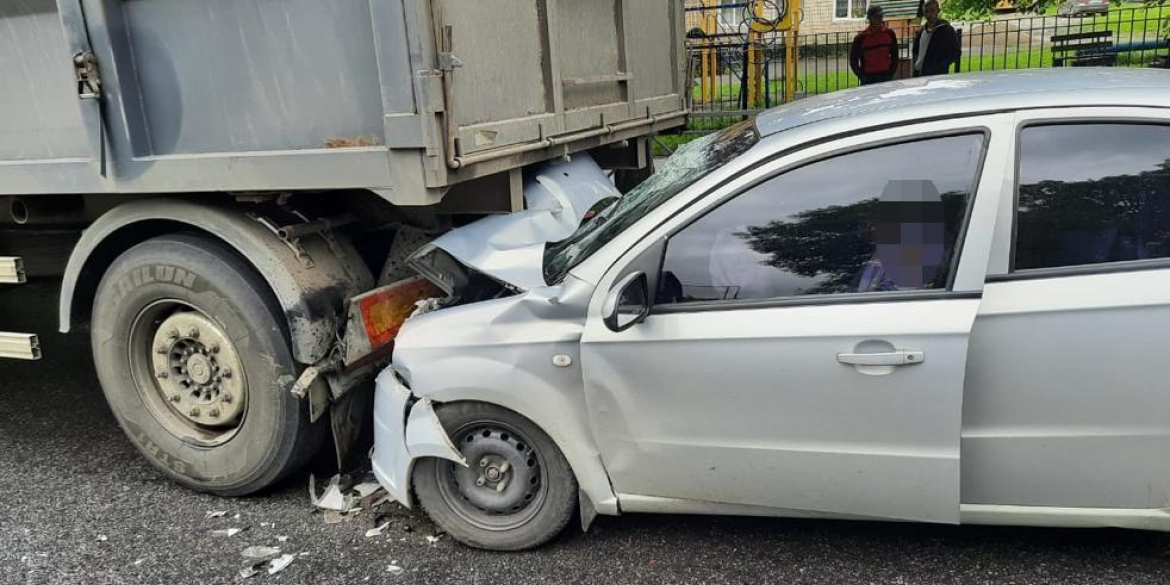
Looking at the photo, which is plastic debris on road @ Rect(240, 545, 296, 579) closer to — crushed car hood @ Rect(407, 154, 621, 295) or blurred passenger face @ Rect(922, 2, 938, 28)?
crushed car hood @ Rect(407, 154, 621, 295)

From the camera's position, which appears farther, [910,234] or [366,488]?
[366,488]

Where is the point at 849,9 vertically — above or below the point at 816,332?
above

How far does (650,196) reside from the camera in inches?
135

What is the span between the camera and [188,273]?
3867 mm

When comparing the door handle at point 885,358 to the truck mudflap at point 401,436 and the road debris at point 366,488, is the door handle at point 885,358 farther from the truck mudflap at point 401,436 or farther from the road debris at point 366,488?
the road debris at point 366,488

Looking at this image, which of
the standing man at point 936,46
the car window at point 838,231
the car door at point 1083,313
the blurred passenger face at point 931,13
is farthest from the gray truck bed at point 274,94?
the blurred passenger face at point 931,13

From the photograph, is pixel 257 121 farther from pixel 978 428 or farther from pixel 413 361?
pixel 978 428

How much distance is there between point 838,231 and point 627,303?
0.73 metres

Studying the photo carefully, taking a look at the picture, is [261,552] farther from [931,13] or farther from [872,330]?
[931,13]

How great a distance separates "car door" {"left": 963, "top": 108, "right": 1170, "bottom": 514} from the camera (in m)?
2.67

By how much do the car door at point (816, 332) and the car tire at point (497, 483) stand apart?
0.34m

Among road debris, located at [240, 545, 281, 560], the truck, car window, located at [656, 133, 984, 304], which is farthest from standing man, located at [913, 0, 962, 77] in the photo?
road debris, located at [240, 545, 281, 560]

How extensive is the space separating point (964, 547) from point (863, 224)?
1.31 metres

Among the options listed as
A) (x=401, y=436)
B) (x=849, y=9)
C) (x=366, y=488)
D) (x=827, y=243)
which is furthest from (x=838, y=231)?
(x=849, y=9)
